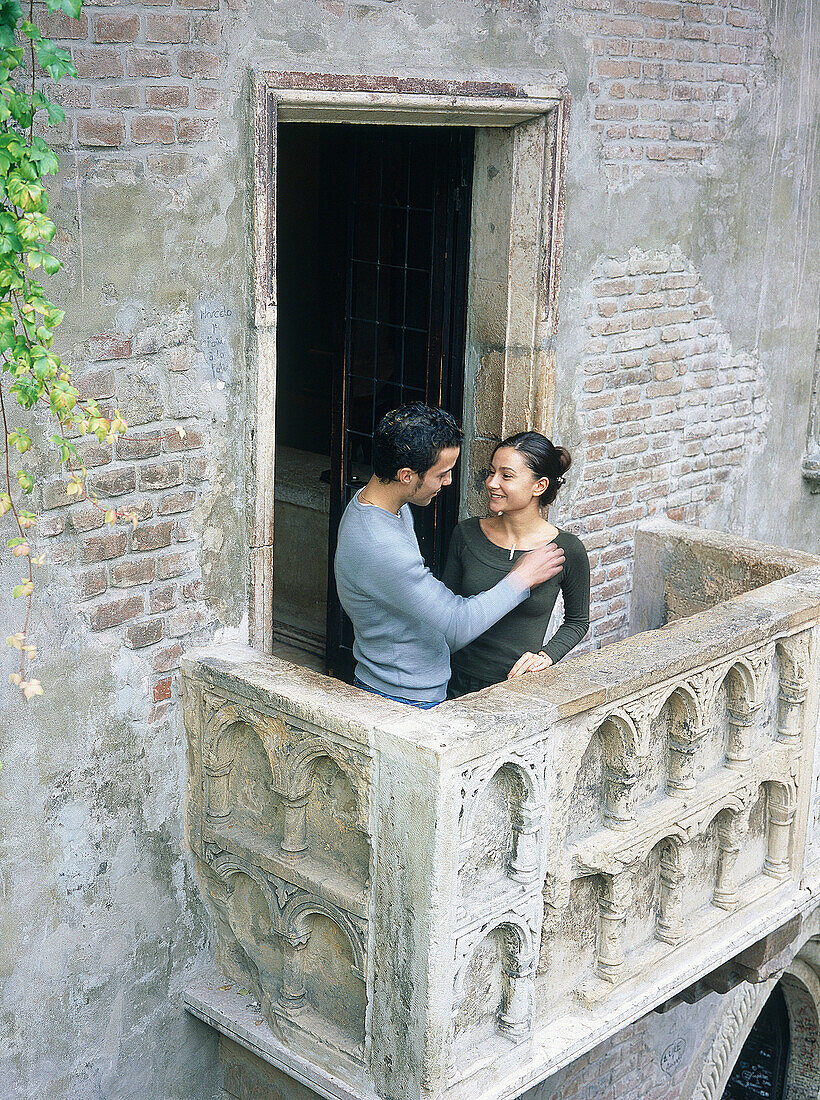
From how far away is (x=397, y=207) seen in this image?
16.4ft

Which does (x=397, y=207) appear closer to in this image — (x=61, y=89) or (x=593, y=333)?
(x=593, y=333)

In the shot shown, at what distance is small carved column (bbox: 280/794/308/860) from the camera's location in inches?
145

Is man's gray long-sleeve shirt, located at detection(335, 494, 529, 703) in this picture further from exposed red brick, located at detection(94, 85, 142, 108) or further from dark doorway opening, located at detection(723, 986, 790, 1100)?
dark doorway opening, located at detection(723, 986, 790, 1100)

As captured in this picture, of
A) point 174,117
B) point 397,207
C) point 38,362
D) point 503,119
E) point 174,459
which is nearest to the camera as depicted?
point 38,362

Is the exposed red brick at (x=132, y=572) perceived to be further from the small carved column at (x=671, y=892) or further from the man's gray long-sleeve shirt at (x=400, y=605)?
the small carved column at (x=671, y=892)

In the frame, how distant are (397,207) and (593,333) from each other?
0.90 meters

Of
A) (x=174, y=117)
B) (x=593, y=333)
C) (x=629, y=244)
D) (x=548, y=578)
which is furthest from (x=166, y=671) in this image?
(x=629, y=244)

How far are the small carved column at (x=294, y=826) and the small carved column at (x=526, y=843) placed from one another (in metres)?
0.62

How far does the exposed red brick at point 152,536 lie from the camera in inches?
144

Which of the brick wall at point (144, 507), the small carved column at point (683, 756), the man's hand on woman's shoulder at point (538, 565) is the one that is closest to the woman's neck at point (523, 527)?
the man's hand on woman's shoulder at point (538, 565)

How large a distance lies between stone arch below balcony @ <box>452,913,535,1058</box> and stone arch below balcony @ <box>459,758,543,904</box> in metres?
0.13

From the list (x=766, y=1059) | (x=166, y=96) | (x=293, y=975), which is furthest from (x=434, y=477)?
(x=766, y=1059)

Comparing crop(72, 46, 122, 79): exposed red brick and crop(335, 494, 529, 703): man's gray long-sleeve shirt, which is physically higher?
crop(72, 46, 122, 79): exposed red brick

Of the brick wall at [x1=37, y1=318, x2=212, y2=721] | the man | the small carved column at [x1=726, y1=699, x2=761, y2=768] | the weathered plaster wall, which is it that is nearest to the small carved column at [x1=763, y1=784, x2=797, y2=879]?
the small carved column at [x1=726, y1=699, x2=761, y2=768]
